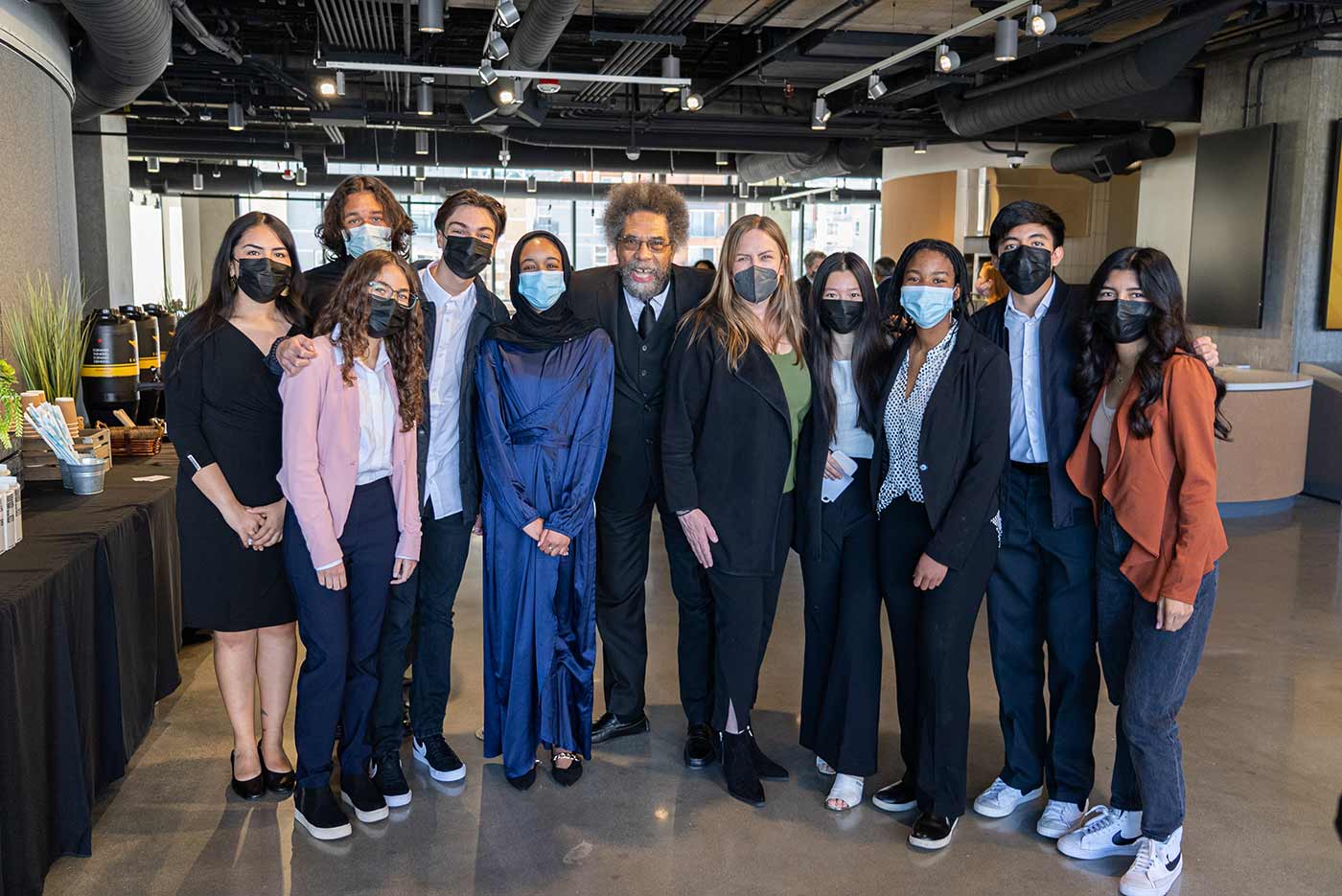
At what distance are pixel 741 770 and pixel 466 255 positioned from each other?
1802 millimetres

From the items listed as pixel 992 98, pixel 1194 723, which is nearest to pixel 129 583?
pixel 1194 723

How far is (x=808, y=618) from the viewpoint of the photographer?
341 cm

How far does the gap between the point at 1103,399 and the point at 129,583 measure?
297 cm

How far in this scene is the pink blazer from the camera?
2955 mm

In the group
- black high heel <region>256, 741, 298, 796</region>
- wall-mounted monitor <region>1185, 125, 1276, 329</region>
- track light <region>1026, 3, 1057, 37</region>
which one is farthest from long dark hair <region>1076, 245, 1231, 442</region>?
wall-mounted monitor <region>1185, 125, 1276, 329</region>

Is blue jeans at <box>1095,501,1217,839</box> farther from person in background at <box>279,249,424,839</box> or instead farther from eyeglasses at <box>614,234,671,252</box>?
person in background at <box>279,249,424,839</box>

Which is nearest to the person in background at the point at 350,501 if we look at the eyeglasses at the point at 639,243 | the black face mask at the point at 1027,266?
the eyeglasses at the point at 639,243

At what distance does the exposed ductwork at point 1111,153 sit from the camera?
35.4 feet

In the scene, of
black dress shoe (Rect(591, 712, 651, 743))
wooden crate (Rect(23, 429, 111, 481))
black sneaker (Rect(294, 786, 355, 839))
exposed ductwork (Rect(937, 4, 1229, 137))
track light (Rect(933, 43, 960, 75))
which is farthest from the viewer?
track light (Rect(933, 43, 960, 75))

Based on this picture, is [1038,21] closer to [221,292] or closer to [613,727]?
[613,727]

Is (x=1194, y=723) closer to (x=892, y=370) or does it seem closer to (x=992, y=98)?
(x=892, y=370)

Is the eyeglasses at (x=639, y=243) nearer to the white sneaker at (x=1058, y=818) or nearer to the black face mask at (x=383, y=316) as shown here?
the black face mask at (x=383, y=316)

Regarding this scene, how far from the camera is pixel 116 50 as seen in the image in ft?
19.8

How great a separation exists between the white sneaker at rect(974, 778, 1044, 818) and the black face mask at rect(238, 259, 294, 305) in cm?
258
